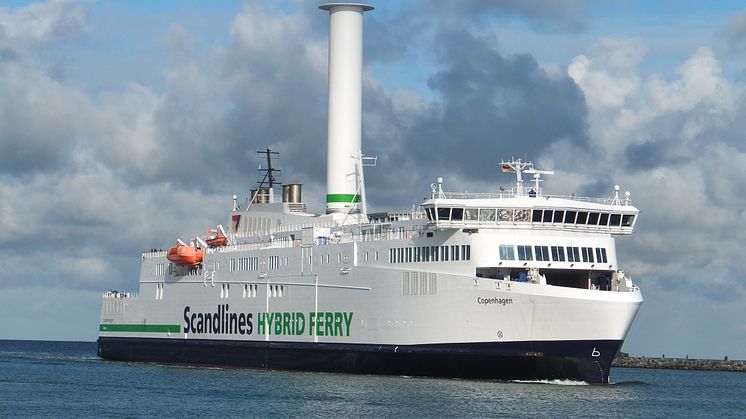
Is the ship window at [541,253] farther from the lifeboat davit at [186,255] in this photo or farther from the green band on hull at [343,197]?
the lifeboat davit at [186,255]

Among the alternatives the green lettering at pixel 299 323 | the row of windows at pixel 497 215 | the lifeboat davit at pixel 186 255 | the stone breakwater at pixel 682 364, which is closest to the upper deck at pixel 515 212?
the row of windows at pixel 497 215

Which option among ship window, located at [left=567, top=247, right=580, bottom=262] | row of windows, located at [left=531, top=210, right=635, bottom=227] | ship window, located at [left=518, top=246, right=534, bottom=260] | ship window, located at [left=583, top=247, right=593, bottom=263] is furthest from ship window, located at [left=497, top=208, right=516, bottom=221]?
ship window, located at [left=583, top=247, right=593, bottom=263]

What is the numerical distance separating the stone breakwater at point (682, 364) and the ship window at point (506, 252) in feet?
137

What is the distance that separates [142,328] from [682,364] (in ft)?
129

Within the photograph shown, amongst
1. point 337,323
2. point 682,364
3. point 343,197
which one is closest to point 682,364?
point 682,364

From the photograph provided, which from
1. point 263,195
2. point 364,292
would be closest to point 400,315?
point 364,292

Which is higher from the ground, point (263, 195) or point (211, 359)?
point (263, 195)

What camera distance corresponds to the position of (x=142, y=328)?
207ft

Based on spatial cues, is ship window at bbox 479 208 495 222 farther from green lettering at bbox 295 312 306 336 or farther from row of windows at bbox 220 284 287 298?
row of windows at bbox 220 284 287 298

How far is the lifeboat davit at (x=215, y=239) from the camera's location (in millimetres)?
59562

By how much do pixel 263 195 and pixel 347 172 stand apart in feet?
23.1

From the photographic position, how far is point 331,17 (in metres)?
57.5

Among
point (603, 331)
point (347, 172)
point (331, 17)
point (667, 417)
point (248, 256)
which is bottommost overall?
point (667, 417)

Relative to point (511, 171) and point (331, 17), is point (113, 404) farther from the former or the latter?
point (331, 17)
